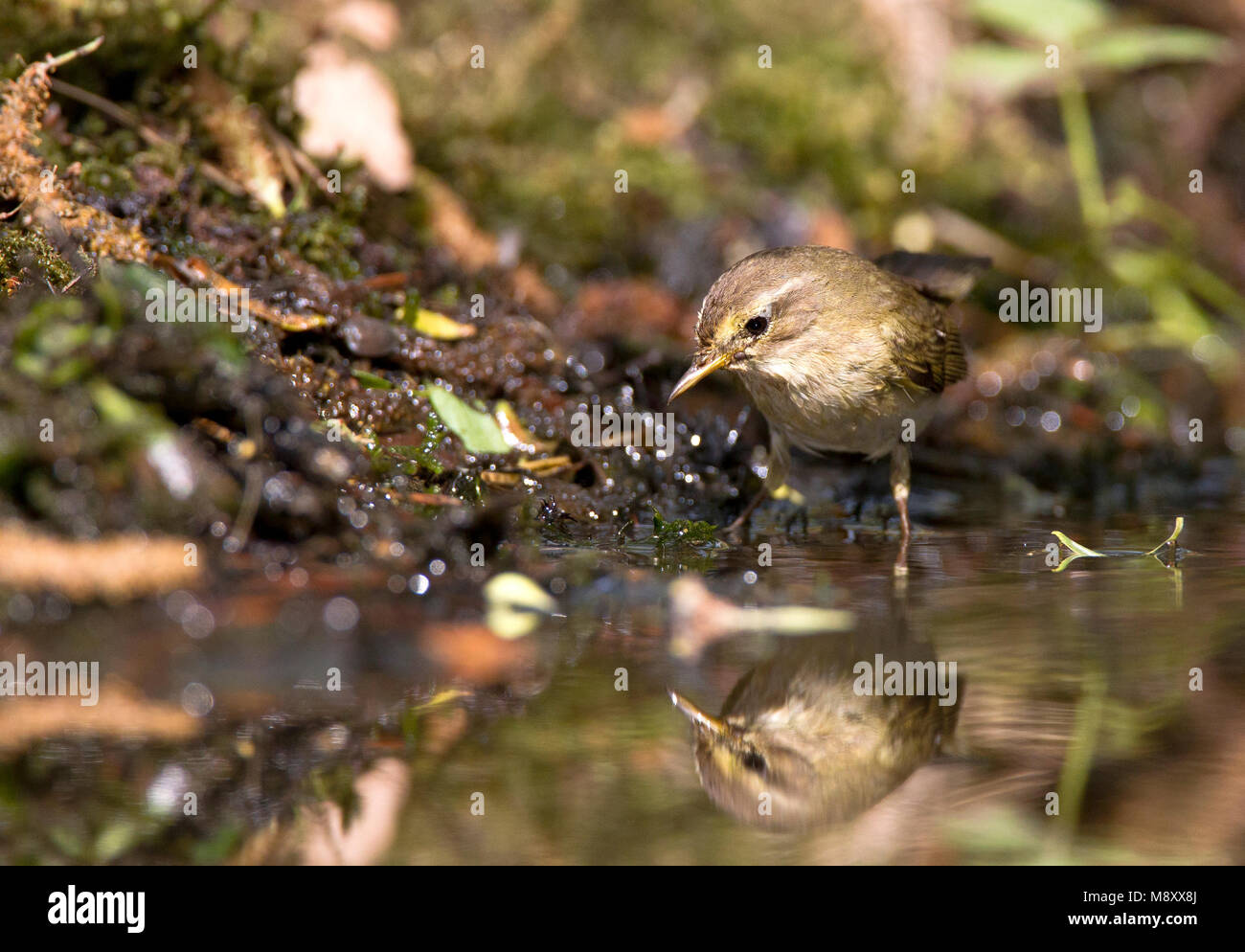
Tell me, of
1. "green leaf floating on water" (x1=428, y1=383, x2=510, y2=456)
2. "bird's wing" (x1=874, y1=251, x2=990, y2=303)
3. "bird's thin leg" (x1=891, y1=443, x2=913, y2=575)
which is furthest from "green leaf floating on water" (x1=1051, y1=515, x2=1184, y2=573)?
"green leaf floating on water" (x1=428, y1=383, x2=510, y2=456)

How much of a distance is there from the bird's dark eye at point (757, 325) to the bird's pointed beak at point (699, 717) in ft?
7.65

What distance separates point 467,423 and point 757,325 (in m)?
1.30

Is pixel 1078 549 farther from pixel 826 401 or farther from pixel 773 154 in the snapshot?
pixel 773 154

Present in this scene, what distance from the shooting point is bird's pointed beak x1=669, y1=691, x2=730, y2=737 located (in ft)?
10.2

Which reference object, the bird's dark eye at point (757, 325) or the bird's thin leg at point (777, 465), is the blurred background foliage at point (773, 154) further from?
the bird's dark eye at point (757, 325)

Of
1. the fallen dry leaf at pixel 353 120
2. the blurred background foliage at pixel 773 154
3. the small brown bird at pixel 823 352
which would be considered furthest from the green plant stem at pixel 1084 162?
the fallen dry leaf at pixel 353 120

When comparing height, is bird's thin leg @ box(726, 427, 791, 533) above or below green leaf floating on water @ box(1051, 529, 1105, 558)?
above

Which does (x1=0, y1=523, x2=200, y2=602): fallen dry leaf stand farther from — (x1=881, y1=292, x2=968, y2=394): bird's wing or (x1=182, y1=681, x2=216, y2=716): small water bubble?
(x1=881, y1=292, x2=968, y2=394): bird's wing

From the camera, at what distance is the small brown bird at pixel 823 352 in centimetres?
529

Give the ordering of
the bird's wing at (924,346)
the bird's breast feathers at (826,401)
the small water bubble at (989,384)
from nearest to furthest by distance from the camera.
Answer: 1. the bird's breast feathers at (826,401)
2. the bird's wing at (924,346)
3. the small water bubble at (989,384)

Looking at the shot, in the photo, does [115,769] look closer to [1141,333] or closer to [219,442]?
[219,442]

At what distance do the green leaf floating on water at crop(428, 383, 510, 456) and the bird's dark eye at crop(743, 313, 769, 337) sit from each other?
3.77ft

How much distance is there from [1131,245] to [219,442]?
731 centimetres

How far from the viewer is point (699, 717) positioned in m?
3.17
